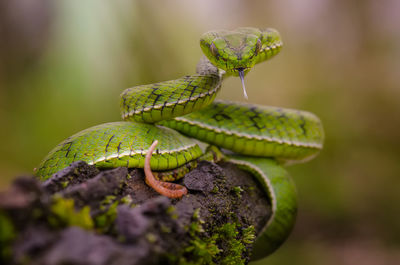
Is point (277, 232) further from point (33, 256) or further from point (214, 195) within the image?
point (33, 256)

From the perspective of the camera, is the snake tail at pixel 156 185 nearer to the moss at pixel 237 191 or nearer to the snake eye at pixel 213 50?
the moss at pixel 237 191

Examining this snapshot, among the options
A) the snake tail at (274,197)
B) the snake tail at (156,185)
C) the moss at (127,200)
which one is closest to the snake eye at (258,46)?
the snake tail at (274,197)

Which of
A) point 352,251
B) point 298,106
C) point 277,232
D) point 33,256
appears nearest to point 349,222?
point 352,251

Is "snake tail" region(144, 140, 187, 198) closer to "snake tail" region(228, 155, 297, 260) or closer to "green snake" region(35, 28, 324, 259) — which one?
"green snake" region(35, 28, 324, 259)

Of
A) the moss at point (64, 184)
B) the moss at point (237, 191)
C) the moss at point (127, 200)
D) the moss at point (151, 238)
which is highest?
the moss at point (64, 184)

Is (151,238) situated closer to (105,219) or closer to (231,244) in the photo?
(105,219)

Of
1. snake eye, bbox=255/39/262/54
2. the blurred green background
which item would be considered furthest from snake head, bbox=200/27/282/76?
the blurred green background
